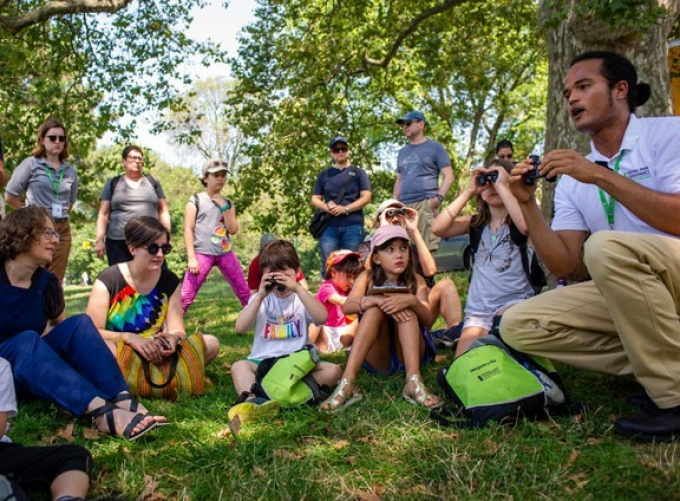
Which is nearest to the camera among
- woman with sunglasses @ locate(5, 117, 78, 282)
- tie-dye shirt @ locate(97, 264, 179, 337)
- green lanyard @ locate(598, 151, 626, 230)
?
green lanyard @ locate(598, 151, 626, 230)

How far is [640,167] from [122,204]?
5386mm

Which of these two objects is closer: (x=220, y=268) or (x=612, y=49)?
(x=612, y=49)

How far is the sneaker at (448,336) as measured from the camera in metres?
5.27

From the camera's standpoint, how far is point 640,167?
346 cm

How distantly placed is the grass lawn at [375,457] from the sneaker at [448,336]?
138cm

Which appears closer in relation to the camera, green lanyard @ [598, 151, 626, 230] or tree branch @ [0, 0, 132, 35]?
green lanyard @ [598, 151, 626, 230]

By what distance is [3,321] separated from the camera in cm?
382

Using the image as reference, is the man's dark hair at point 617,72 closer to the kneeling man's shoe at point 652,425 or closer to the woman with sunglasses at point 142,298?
the kneeling man's shoe at point 652,425

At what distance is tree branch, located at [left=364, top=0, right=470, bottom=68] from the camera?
1066cm

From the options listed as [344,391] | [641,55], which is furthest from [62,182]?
[641,55]

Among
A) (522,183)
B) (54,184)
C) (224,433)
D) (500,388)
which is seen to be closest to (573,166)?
(522,183)

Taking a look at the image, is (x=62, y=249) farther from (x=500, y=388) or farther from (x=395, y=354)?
(x=500, y=388)

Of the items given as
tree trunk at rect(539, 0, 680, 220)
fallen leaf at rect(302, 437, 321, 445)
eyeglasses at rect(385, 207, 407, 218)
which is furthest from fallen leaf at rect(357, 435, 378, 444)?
tree trunk at rect(539, 0, 680, 220)

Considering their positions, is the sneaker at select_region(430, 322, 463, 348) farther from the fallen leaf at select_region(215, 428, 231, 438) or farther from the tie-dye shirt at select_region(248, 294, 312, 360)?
the fallen leaf at select_region(215, 428, 231, 438)
